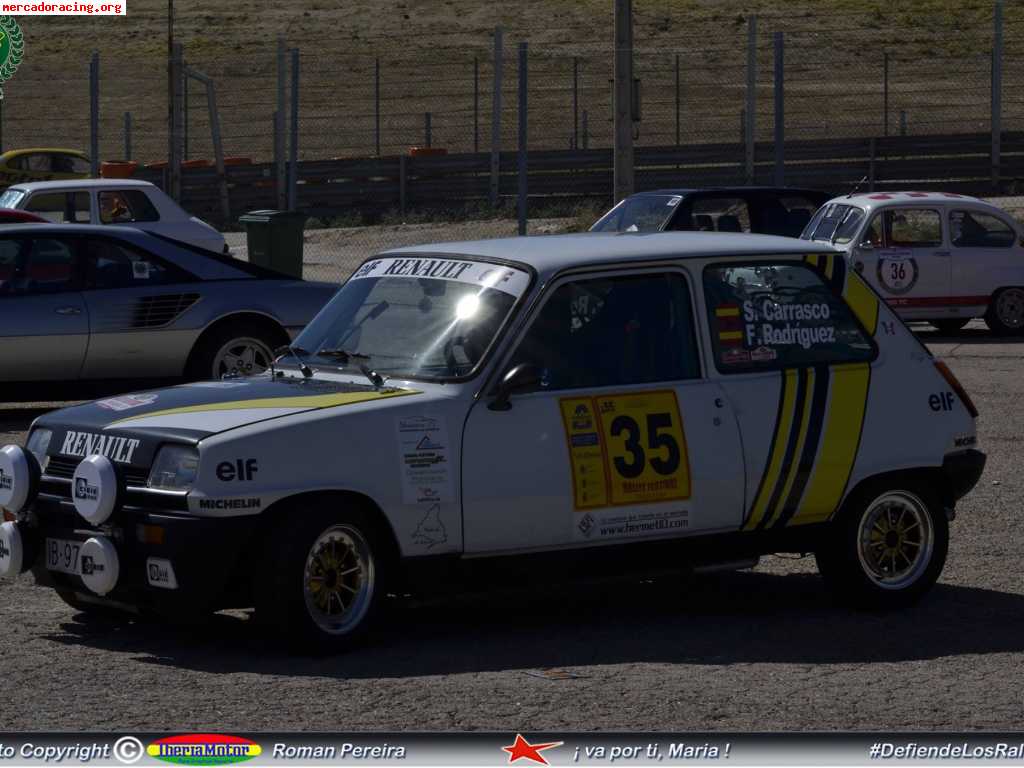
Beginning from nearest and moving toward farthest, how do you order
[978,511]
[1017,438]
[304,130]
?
[978,511], [1017,438], [304,130]

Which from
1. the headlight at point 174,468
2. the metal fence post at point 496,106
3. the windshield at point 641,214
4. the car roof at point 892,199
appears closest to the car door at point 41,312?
the headlight at point 174,468

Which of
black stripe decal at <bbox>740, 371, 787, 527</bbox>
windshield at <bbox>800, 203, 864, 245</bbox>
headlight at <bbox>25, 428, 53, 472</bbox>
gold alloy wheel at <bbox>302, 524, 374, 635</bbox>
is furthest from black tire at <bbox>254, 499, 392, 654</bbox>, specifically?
windshield at <bbox>800, 203, 864, 245</bbox>

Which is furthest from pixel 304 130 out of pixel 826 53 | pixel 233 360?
pixel 233 360

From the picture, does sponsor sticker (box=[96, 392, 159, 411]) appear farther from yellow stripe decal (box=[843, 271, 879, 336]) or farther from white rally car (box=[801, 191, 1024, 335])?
white rally car (box=[801, 191, 1024, 335])

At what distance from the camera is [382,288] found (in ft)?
24.6

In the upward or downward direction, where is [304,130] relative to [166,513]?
upward

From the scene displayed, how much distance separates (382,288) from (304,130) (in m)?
42.4

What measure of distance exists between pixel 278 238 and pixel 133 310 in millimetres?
9096

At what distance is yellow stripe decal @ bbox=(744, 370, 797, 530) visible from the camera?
7207 millimetres

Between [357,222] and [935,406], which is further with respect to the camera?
[357,222]

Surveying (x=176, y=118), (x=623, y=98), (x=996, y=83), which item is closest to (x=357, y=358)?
(x=623, y=98)

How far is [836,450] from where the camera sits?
24.0ft

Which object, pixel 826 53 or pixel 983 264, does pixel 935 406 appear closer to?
pixel 983 264

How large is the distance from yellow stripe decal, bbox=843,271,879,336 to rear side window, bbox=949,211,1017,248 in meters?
11.8
